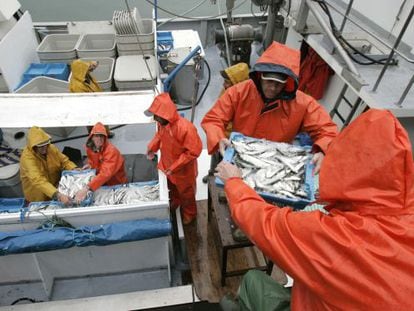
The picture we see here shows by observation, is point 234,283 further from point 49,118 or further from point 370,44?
point 370,44

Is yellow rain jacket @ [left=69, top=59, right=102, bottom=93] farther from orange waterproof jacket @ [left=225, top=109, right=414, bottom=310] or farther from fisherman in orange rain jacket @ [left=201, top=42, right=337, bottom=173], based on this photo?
orange waterproof jacket @ [left=225, top=109, right=414, bottom=310]

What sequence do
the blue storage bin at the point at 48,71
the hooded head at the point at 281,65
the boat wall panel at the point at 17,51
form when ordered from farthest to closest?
the blue storage bin at the point at 48,71 → the boat wall panel at the point at 17,51 → the hooded head at the point at 281,65

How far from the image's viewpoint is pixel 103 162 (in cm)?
267

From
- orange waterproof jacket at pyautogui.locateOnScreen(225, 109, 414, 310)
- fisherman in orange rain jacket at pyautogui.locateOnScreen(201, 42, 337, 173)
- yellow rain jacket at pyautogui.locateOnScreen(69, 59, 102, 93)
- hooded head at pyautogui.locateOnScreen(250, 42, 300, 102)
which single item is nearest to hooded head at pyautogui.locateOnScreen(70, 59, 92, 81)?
yellow rain jacket at pyautogui.locateOnScreen(69, 59, 102, 93)

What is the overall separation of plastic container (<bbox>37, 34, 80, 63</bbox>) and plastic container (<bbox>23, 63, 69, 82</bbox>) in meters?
0.14

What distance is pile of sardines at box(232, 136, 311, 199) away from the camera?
5.11 feet

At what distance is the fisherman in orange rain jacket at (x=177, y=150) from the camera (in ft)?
7.97

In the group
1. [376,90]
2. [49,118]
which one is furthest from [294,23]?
[49,118]

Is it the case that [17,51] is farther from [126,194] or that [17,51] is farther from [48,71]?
[126,194]

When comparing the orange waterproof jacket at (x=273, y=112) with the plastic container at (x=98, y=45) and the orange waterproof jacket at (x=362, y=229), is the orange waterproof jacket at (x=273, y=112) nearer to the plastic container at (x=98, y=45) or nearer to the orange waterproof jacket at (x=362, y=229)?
the orange waterproof jacket at (x=362, y=229)

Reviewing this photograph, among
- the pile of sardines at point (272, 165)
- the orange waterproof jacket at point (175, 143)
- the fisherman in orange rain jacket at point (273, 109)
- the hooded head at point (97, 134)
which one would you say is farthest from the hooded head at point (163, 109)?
the pile of sardines at point (272, 165)

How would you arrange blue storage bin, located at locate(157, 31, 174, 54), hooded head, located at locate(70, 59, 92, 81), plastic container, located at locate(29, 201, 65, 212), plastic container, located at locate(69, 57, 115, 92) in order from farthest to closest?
blue storage bin, located at locate(157, 31, 174, 54) → plastic container, located at locate(69, 57, 115, 92) → hooded head, located at locate(70, 59, 92, 81) → plastic container, located at locate(29, 201, 65, 212)

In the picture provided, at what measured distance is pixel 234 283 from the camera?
7.58ft

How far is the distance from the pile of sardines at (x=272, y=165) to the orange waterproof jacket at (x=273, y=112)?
212mm
